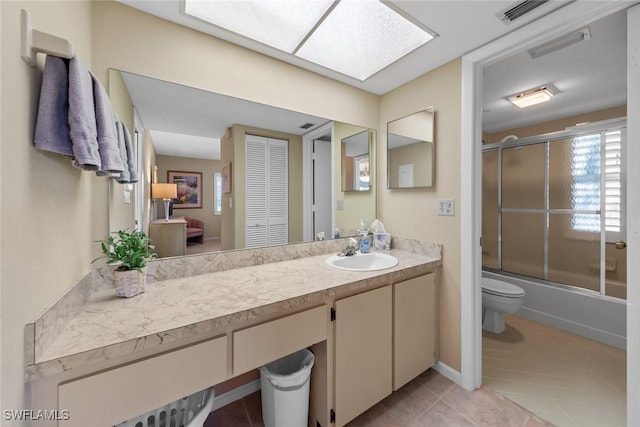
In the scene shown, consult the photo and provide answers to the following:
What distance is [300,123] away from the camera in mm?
1780

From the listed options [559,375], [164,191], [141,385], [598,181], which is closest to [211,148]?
[164,191]

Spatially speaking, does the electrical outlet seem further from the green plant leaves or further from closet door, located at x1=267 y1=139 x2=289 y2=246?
the green plant leaves

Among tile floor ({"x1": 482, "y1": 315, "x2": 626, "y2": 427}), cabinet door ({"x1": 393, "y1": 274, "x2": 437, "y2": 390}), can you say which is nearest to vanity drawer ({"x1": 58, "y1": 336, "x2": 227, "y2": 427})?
cabinet door ({"x1": 393, "y1": 274, "x2": 437, "y2": 390})

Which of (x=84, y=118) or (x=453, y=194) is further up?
(x=84, y=118)

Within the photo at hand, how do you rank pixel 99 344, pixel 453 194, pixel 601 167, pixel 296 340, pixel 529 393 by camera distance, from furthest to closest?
pixel 601 167 → pixel 453 194 → pixel 529 393 → pixel 296 340 → pixel 99 344

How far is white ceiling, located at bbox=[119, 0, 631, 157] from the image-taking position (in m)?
1.26

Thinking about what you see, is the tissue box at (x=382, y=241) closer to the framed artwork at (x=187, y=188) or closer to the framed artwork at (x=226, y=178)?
the framed artwork at (x=226, y=178)

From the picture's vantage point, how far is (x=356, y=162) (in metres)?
2.17

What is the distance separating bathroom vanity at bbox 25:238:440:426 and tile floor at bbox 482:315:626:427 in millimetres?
597

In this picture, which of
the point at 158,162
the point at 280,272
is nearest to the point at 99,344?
the point at 280,272

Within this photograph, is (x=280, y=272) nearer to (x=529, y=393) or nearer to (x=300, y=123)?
(x=300, y=123)

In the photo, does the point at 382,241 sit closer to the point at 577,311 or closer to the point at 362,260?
the point at 362,260

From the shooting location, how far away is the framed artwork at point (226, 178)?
1.51m

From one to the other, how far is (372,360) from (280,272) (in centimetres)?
72
